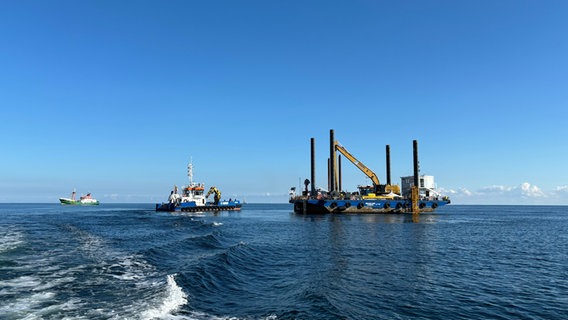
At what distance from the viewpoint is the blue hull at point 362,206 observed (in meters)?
88.4

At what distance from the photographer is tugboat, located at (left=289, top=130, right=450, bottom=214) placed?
89000 mm

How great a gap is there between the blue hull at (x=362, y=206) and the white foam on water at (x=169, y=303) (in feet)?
237

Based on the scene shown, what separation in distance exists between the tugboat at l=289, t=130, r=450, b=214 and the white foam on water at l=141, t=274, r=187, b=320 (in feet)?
237

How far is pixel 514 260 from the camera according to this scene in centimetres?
2761

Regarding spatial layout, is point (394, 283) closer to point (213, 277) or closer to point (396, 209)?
point (213, 277)

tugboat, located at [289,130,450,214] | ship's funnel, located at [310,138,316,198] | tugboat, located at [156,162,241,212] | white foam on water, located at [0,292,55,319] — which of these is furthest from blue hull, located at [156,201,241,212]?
white foam on water, located at [0,292,55,319]

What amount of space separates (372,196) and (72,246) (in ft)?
244

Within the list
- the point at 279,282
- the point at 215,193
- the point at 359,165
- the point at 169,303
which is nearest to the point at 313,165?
the point at 359,165

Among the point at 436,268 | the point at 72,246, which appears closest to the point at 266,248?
the point at 436,268

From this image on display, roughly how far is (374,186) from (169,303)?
290 feet

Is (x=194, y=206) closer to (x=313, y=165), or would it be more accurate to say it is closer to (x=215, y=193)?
(x=215, y=193)

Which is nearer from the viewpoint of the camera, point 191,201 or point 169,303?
point 169,303

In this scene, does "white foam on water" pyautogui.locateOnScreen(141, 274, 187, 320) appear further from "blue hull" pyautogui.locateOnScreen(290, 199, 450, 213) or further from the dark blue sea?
"blue hull" pyautogui.locateOnScreen(290, 199, 450, 213)

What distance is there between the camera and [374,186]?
3880 inches
